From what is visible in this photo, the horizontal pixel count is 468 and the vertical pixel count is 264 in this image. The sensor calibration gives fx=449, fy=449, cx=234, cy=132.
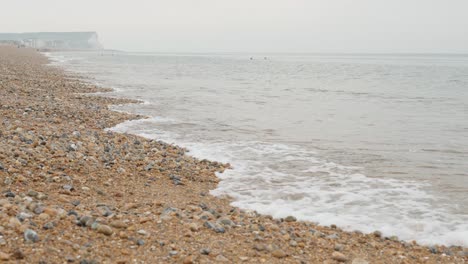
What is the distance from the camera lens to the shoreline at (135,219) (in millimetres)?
4535

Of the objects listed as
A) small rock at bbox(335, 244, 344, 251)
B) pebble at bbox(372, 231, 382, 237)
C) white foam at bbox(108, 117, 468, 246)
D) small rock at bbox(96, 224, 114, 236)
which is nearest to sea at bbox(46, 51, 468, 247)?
white foam at bbox(108, 117, 468, 246)

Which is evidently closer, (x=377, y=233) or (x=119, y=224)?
(x=119, y=224)

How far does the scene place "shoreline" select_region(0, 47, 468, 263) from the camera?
4.54 m

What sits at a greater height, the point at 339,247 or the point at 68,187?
the point at 68,187

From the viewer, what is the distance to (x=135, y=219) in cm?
547

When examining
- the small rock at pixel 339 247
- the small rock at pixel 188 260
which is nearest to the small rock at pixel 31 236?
the small rock at pixel 188 260

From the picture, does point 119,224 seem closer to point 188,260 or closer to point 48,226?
point 48,226

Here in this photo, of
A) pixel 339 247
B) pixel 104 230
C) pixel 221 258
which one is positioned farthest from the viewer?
pixel 339 247

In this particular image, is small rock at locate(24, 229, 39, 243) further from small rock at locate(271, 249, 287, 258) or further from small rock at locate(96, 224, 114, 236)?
small rock at locate(271, 249, 287, 258)

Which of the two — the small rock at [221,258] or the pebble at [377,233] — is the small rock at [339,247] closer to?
the pebble at [377,233]

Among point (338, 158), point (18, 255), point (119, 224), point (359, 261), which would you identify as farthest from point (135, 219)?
point (338, 158)

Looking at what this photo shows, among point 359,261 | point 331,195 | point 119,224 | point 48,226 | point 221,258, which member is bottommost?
point 331,195

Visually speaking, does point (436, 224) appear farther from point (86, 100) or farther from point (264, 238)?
point (86, 100)

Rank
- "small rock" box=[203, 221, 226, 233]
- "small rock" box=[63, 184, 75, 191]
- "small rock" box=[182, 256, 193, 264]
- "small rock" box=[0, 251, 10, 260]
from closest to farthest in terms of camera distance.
A: "small rock" box=[0, 251, 10, 260] → "small rock" box=[182, 256, 193, 264] → "small rock" box=[203, 221, 226, 233] → "small rock" box=[63, 184, 75, 191]
